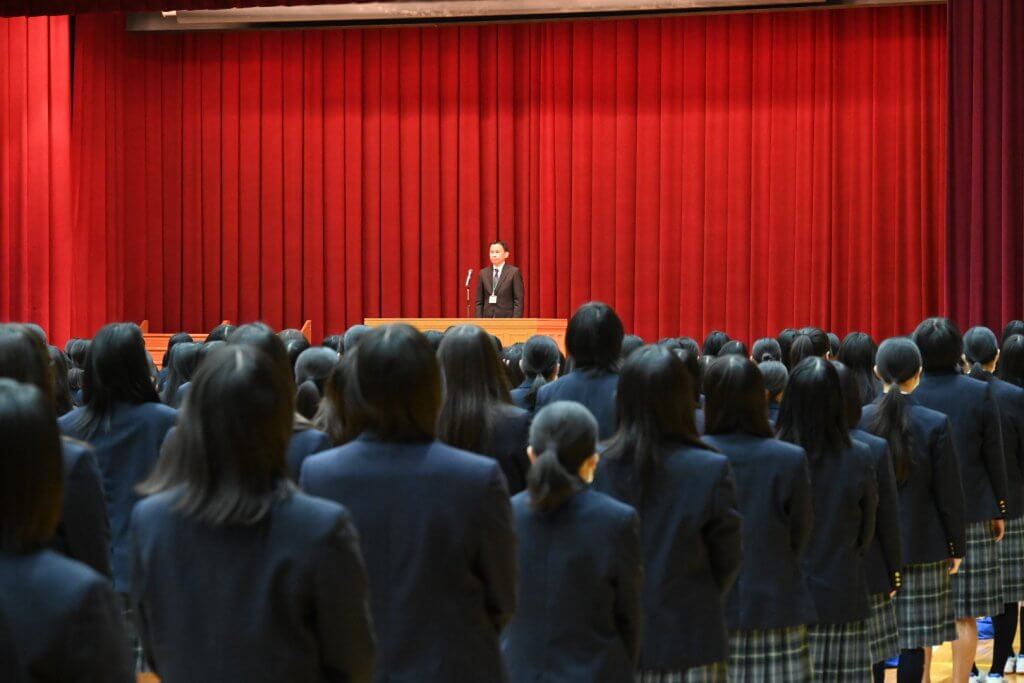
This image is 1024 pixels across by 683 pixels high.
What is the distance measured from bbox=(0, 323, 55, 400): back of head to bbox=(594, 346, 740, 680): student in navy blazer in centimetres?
140

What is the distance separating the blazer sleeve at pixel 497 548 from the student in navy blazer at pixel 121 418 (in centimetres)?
164

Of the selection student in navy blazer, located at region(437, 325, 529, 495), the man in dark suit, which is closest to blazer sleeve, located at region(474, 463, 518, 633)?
student in navy blazer, located at region(437, 325, 529, 495)

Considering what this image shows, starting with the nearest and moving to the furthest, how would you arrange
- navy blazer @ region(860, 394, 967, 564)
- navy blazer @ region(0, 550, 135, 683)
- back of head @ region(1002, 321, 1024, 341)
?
navy blazer @ region(0, 550, 135, 683) < navy blazer @ region(860, 394, 967, 564) < back of head @ region(1002, 321, 1024, 341)

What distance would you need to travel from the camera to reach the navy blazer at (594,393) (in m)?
4.23

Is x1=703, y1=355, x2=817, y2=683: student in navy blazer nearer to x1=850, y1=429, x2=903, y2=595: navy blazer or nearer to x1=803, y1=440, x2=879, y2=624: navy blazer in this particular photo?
x1=803, y1=440, x2=879, y2=624: navy blazer

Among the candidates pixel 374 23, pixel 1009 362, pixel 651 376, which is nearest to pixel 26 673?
pixel 651 376

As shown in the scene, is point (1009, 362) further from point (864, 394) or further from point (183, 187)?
point (183, 187)

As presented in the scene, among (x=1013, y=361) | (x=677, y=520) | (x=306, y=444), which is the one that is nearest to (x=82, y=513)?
(x=306, y=444)

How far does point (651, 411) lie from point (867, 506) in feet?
3.52

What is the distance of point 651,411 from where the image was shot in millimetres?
3137

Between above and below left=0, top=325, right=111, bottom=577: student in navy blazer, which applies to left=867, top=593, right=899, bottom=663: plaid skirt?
below

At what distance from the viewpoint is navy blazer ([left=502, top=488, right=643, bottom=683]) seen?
271 centimetres

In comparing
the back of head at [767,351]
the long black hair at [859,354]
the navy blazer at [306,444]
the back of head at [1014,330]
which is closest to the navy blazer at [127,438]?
the navy blazer at [306,444]

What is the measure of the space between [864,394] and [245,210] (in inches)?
420
